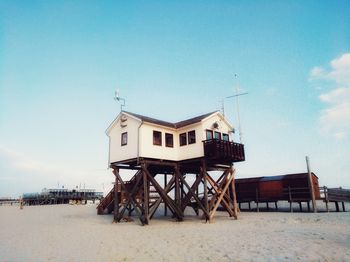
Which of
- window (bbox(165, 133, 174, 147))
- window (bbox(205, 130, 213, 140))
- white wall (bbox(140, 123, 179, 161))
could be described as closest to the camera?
white wall (bbox(140, 123, 179, 161))

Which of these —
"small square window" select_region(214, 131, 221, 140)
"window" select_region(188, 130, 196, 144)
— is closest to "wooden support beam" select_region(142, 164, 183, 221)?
"window" select_region(188, 130, 196, 144)

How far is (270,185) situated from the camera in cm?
2839

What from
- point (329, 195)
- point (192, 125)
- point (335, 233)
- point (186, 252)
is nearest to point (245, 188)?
point (329, 195)

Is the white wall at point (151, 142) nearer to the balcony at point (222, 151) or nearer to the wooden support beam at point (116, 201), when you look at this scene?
the balcony at point (222, 151)

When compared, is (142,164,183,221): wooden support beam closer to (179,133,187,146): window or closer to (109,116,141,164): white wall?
(109,116,141,164): white wall

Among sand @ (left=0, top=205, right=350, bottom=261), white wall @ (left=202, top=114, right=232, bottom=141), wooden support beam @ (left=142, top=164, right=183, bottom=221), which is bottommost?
sand @ (left=0, top=205, right=350, bottom=261)

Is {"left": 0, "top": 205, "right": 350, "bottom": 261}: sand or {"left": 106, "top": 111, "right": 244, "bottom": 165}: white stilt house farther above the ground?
{"left": 106, "top": 111, "right": 244, "bottom": 165}: white stilt house

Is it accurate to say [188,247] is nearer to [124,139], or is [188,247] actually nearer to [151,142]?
[151,142]

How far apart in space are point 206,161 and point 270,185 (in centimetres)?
1069

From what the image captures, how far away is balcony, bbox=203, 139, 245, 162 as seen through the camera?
20.1 m

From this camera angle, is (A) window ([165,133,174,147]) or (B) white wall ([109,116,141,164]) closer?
(B) white wall ([109,116,141,164])

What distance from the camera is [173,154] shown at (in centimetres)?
2230

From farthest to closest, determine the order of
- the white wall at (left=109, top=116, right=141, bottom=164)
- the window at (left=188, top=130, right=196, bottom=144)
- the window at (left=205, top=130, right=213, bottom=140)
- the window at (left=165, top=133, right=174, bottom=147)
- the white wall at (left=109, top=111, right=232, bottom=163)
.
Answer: the window at (left=165, top=133, right=174, bottom=147), the window at (left=188, top=130, right=196, bottom=144), the window at (left=205, top=130, right=213, bottom=140), the white wall at (left=109, top=116, right=141, bottom=164), the white wall at (left=109, top=111, right=232, bottom=163)

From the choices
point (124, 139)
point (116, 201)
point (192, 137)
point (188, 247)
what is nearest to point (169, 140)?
point (192, 137)
